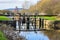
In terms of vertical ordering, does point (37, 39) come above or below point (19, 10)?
below

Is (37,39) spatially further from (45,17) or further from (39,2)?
(39,2)

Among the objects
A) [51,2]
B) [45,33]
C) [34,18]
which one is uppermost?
[51,2]

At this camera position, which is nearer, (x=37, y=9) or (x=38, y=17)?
(x=38, y=17)

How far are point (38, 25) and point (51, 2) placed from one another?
1397 millimetres

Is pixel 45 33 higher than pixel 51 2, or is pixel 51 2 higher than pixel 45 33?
pixel 51 2

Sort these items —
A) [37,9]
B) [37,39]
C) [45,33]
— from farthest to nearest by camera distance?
[37,9]
[45,33]
[37,39]

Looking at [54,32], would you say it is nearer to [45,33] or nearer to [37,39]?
[45,33]

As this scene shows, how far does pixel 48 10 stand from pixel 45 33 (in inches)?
45.5

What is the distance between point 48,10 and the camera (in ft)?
24.6

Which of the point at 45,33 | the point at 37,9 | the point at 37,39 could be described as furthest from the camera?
the point at 37,9

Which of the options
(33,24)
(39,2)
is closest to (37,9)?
(39,2)

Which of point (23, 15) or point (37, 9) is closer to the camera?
point (23, 15)

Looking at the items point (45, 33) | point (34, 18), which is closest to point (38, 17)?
point (34, 18)

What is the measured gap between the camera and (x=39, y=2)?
768 centimetres
